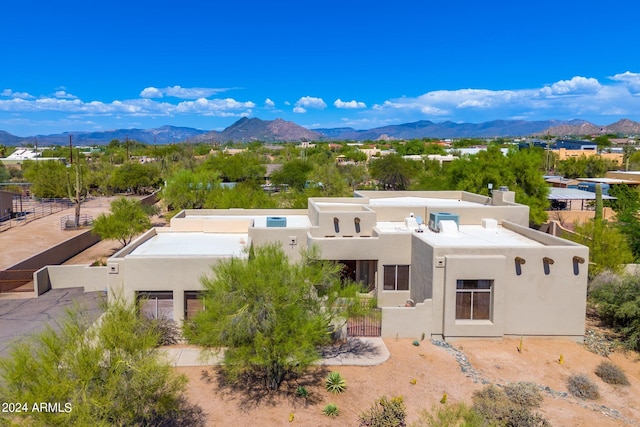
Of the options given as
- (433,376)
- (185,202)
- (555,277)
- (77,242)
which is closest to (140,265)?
(433,376)

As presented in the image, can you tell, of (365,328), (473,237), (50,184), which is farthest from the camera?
(50,184)

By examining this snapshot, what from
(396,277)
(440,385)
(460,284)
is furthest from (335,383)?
(396,277)

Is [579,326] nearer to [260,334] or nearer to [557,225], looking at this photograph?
[260,334]

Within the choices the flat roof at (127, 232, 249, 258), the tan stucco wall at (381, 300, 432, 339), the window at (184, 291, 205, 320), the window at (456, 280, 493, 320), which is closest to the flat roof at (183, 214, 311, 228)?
the flat roof at (127, 232, 249, 258)

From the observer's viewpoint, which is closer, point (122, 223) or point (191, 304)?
point (191, 304)

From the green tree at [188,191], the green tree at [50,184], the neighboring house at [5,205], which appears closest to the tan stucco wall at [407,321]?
the green tree at [188,191]

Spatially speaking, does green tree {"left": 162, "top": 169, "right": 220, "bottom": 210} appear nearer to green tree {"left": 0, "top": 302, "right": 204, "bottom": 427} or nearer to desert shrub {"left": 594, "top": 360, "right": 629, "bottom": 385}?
green tree {"left": 0, "top": 302, "right": 204, "bottom": 427}

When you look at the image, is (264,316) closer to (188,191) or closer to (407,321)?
(407,321)

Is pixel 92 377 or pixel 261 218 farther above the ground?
pixel 261 218
